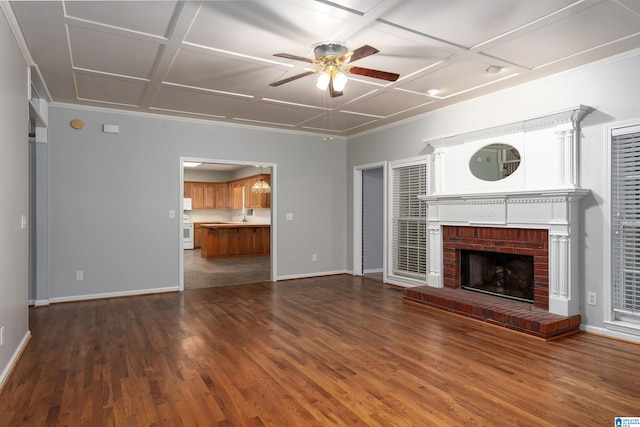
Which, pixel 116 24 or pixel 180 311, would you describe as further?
pixel 180 311

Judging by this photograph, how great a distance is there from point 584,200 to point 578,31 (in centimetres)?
165

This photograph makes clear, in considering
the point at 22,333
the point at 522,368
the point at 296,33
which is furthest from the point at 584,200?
the point at 22,333

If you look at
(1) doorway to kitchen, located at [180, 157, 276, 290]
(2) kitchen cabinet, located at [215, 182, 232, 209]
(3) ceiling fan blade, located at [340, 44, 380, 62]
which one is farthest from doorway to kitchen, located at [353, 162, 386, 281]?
(2) kitchen cabinet, located at [215, 182, 232, 209]

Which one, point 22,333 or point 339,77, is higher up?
point 339,77

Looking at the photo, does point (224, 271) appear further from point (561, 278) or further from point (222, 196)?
point (561, 278)

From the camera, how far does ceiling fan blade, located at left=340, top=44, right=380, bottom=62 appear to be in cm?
276

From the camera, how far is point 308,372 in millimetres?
2920

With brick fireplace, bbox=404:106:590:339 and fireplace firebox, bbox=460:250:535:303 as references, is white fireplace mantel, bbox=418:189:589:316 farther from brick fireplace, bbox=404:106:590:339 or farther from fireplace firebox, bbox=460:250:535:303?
fireplace firebox, bbox=460:250:535:303

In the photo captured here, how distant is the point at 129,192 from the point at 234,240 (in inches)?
183

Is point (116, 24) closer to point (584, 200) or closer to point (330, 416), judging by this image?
point (330, 416)

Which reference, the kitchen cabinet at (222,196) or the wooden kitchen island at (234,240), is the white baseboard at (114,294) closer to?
the wooden kitchen island at (234,240)

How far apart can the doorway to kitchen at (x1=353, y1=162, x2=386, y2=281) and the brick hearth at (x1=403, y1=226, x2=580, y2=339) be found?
201cm

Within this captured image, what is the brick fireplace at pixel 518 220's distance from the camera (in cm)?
388

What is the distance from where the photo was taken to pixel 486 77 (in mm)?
4199
